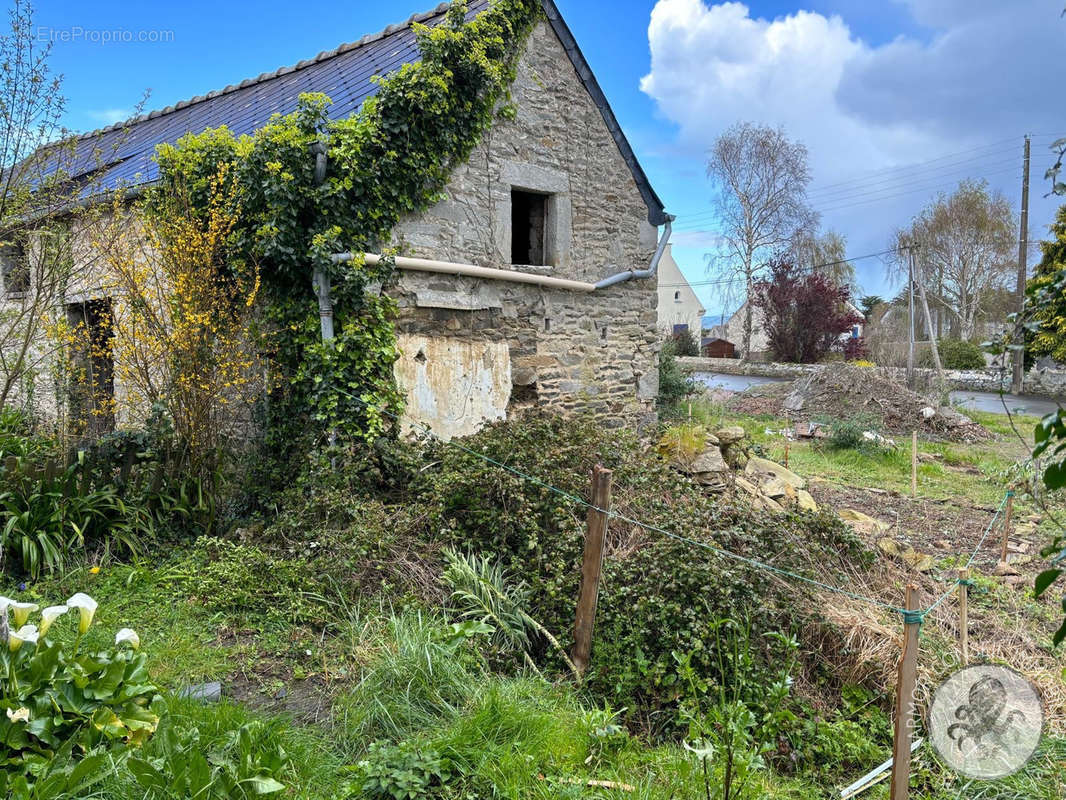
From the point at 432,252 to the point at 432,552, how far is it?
3554 millimetres

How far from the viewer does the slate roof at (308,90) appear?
25.3 ft

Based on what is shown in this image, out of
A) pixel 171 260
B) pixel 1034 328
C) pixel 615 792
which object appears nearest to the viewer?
pixel 1034 328

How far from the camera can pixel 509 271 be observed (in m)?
7.77

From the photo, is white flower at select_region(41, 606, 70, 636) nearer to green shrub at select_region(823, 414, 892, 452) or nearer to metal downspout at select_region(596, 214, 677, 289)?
metal downspout at select_region(596, 214, 677, 289)

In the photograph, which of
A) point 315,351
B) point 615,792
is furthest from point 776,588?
point 315,351

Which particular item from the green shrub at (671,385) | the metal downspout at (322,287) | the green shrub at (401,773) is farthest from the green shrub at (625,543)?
the green shrub at (671,385)

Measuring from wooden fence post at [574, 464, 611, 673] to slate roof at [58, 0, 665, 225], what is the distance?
5.10 m

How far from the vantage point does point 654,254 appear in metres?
9.66

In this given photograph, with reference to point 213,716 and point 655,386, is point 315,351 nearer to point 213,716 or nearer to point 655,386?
point 213,716

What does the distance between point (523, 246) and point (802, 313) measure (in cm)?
2204

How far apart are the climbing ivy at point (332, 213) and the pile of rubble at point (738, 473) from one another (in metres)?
3.37

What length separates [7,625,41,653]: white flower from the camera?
275 cm

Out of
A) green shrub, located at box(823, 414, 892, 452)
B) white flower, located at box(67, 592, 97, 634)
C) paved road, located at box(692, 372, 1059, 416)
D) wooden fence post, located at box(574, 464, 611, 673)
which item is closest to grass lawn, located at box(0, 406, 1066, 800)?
wooden fence post, located at box(574, 464, 611, 673)

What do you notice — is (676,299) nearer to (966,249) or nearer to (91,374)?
(966,249)
